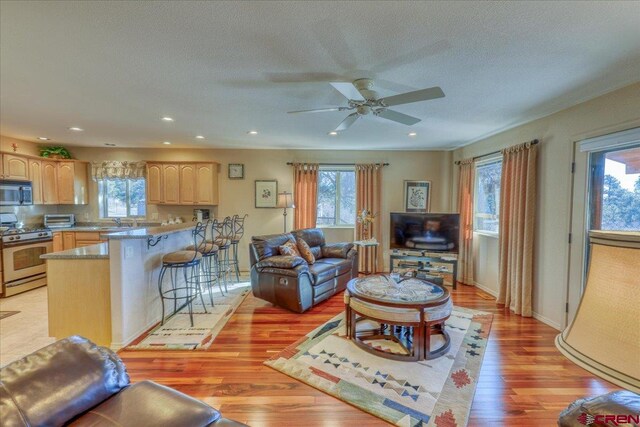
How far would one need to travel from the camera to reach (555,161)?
11.1ft

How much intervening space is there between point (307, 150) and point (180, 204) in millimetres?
2829

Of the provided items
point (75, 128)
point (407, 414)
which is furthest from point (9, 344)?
point (407, 414)

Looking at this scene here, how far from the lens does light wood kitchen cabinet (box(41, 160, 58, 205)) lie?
17.3 feet

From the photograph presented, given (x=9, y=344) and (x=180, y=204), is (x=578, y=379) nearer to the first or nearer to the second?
(x=9, y=344)

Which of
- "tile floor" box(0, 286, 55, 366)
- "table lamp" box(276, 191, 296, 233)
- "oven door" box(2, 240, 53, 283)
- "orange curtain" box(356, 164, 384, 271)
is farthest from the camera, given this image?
"orange curtain" box(356, 164, 384, 271)

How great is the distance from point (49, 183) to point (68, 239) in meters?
1.23

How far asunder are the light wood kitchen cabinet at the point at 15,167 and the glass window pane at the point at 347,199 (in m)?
5.76

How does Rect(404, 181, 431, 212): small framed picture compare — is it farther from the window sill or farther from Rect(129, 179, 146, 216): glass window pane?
Rect(129, 179, 146, 216): glass window pane

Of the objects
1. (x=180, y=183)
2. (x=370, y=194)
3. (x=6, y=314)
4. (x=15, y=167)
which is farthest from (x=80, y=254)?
(x=370, y=194)

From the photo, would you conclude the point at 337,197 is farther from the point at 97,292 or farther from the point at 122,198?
the point at 122,198

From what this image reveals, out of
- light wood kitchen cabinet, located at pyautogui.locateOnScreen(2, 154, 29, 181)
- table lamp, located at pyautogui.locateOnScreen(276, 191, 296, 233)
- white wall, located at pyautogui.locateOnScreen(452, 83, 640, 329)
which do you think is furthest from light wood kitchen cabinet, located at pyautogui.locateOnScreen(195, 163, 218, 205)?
white wall, located at pyautogui.locateOnScreen(452, 83, 640, 329)

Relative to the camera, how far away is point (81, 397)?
1078 mm

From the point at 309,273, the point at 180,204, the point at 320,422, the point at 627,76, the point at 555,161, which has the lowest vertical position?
the point at 320,422

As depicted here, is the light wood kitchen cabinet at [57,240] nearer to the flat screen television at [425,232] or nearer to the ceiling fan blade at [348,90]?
the ceiling fan blade at [348,90]
